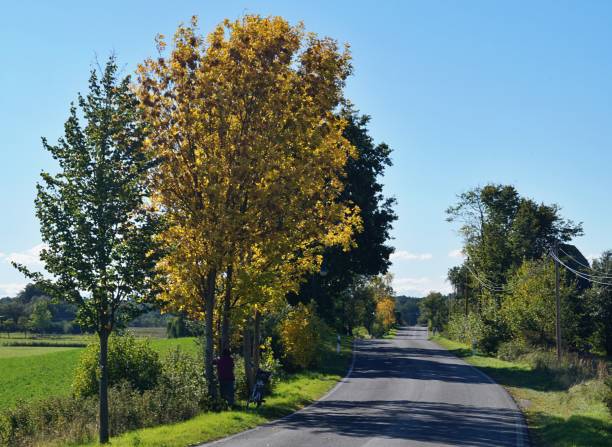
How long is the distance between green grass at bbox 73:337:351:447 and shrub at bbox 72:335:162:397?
16.2 feet

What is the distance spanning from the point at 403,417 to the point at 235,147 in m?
8.71

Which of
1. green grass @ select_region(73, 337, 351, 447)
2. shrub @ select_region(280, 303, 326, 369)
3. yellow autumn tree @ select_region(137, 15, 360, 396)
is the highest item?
yellow autumn tree @ select_region(137, 15, 360, 396)

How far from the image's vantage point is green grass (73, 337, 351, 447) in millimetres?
13875

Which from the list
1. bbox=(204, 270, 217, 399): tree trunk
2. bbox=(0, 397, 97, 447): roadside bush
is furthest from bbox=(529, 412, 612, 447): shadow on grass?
bbox=(0, 397, 97, 447): roadside bush

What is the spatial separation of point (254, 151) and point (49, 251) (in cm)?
633

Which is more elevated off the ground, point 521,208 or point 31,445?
point 521,208

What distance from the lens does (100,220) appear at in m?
14.2

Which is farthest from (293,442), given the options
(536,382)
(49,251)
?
(536,382)

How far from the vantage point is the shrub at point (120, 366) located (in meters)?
25.5

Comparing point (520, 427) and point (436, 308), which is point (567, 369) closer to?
point (520, 427)

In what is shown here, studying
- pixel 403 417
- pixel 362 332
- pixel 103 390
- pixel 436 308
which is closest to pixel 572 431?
pixel 403 417

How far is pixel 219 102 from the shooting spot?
1848cm

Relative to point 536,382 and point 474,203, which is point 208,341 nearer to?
point 536,382

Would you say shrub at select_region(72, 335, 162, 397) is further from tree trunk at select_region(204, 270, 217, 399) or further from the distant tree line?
the distant tree line
